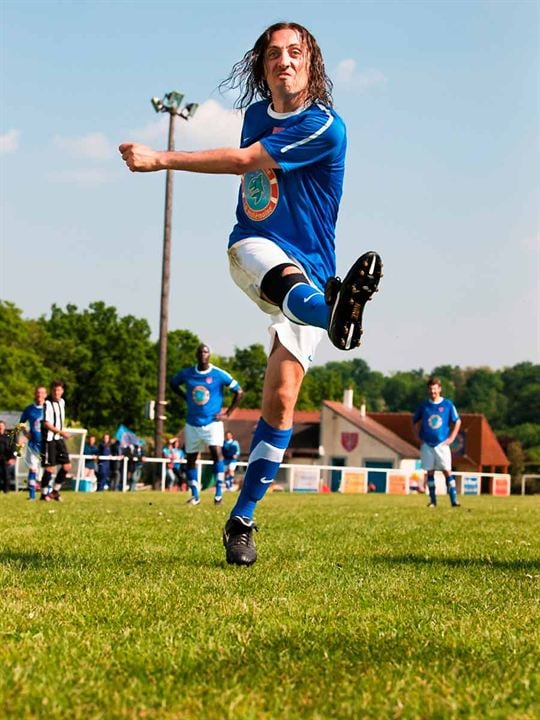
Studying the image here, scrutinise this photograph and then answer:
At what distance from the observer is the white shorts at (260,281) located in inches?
211

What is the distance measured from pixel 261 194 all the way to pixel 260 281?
1.77 ft

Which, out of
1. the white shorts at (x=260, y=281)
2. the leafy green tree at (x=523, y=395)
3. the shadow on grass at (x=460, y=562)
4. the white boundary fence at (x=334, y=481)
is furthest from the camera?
the leafy green tree at (x=523, y=395)

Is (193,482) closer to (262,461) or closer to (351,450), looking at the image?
(262,461)

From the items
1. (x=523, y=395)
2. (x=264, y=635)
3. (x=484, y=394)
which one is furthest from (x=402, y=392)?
(x=264, y=635)

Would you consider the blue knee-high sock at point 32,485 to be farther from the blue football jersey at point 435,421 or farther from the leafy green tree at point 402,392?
the leafy green tree at point 402,392

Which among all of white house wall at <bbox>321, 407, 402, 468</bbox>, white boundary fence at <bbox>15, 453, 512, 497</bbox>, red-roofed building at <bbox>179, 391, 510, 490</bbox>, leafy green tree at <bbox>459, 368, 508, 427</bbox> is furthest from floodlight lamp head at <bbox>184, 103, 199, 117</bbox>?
leafy green tree at <bbox>459, 368, 508, 427</bbox>

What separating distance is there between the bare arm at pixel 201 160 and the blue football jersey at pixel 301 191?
224 mm

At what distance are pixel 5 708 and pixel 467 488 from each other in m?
45.4

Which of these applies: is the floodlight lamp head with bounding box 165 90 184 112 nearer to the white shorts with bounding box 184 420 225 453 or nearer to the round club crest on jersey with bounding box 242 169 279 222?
the white shorts with bounding box 184 420 225 453

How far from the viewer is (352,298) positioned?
15.2 ft

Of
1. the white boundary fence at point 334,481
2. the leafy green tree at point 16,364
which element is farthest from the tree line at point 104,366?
the white boundary fence at point 334,481

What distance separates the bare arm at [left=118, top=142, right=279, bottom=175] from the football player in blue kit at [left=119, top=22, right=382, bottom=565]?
0.01 meters

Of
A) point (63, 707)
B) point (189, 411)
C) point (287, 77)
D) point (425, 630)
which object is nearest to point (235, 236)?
point (287, 77)

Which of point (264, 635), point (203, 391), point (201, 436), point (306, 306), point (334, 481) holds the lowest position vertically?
point (264, 635)
